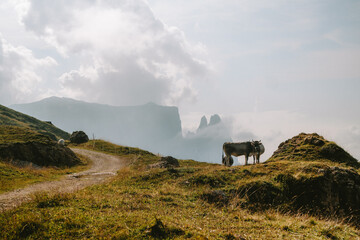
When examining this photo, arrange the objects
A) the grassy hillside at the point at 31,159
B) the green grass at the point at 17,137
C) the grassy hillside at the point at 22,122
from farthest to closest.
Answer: the grassy hillside at the point at 22,122, the green grass at the point at 17,137, the grassy hillside at the point at 31,159

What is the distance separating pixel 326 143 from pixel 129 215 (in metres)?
24.5

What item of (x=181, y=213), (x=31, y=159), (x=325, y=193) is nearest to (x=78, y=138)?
(x=31, y=159)

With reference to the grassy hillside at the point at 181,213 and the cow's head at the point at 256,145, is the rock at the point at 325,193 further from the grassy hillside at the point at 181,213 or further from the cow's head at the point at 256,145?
the cow's head at the point at 256,145

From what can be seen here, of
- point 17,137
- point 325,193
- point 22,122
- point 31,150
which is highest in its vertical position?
point 22,122

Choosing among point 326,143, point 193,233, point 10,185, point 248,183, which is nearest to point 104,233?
point 193,233

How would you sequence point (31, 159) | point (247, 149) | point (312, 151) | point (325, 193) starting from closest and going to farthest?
point (325, 193) < point (312, 151) < point (247, 149) < point (31, 159)

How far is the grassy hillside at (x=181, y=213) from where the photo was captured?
7871 mm

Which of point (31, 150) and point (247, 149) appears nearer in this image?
point (247, 149)

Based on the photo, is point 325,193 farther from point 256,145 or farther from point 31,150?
point 31,150

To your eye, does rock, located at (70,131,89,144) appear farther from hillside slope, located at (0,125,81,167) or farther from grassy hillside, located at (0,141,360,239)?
grassy hillside, located at (0,141,360,239)

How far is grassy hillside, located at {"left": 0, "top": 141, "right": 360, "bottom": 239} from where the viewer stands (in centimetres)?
787

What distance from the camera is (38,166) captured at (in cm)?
3052

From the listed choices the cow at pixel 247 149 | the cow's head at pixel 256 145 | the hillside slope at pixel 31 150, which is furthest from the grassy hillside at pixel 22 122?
the cow's head at pixel 256 145

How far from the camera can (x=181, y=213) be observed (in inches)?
449
